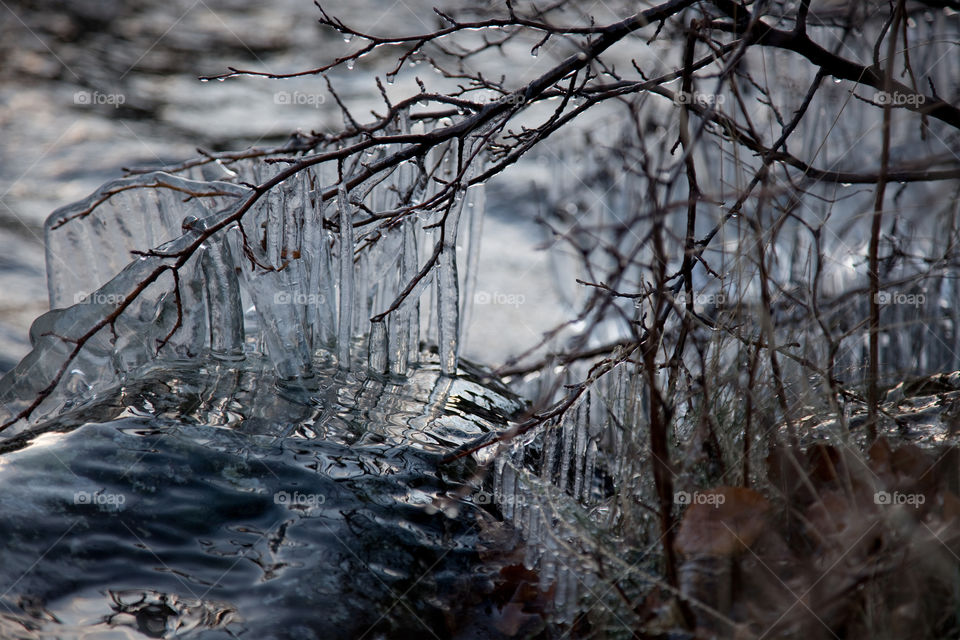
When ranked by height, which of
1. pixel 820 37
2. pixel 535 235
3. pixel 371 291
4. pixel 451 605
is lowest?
pixel 451 605

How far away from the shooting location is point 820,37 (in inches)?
267

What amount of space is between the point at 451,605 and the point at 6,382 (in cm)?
205

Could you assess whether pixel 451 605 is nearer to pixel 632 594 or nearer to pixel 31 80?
pixel 632 594

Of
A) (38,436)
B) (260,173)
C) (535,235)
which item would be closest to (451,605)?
(38,436)
